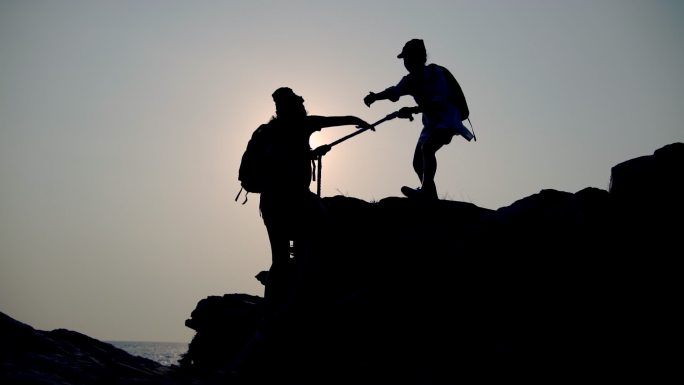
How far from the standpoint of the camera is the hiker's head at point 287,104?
799 centimetres

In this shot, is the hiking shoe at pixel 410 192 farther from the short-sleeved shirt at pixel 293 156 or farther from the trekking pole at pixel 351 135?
the short-sleeved shirt at pixel 293 156

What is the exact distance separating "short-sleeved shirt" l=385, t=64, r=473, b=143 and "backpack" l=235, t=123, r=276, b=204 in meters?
4.24

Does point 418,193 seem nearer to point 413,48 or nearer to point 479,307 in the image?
point 413,48

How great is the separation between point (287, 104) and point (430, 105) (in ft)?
13.3

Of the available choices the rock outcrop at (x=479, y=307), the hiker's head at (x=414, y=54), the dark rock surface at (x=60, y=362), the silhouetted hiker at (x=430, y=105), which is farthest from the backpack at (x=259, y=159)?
the hiker's head at (x=414, y=54)

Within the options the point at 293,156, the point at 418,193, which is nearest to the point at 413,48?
the point at 418,193

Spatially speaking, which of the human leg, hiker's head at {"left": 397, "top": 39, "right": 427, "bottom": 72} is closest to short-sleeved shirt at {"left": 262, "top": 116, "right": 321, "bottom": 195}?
the human leg

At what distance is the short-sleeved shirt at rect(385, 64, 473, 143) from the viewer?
11.2 m

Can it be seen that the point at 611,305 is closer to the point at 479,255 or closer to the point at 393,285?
the point at 479,255

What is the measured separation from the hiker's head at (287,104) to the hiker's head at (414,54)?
13.8 ft

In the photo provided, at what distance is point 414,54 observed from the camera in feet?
37.9

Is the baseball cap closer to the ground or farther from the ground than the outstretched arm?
farther from the ground

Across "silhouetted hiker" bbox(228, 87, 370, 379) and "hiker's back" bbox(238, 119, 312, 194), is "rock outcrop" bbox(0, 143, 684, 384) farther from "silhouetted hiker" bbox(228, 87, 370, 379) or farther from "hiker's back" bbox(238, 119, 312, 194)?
"hiker's back" bbox(238, 119, 312, 194)

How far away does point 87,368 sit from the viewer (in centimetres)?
627
